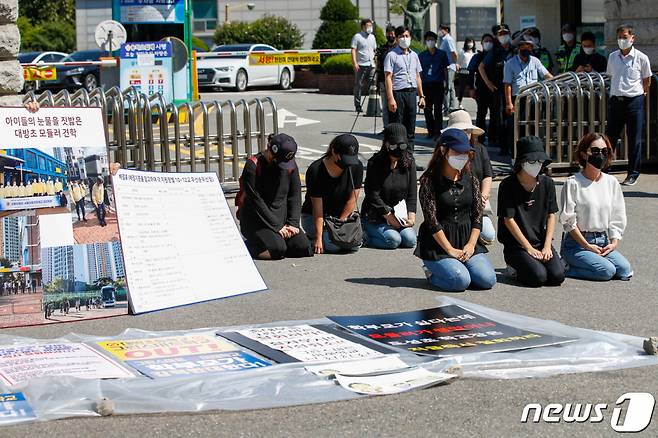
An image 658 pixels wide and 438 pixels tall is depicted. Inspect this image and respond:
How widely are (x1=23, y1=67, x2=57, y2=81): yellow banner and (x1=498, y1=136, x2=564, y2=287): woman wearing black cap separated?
69.9 ft

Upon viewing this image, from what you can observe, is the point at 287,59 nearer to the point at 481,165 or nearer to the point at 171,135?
the point at 171,135

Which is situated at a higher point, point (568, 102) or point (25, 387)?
point (568, 102)

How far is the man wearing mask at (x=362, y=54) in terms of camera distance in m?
24.4

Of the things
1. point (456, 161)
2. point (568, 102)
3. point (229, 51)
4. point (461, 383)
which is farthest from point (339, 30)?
point (461, 383)

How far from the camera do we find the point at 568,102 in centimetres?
1634

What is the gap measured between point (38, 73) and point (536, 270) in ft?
73.0

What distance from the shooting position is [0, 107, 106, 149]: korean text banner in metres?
8.62

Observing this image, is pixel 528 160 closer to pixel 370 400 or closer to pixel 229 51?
pixel 370 400

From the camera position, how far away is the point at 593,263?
1004 centimetres

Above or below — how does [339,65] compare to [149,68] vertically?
above

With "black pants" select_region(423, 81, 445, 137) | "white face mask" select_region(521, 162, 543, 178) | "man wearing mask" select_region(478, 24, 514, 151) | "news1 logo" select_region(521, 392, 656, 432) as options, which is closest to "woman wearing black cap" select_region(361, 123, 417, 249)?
"white face mask" select_region(521, 162, 543, 178)

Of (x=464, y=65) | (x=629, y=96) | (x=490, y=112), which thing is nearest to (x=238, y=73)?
(x=464, y=65)

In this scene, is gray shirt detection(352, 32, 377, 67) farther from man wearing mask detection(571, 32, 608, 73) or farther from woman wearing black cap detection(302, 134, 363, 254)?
woman wearing black cap detection(302, 134, 363, 254)

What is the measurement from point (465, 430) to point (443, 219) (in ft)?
13.4
